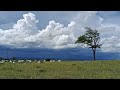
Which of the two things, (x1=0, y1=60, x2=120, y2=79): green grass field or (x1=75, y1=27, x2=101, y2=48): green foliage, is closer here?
Result: (x1=0, y1=60, x2=120, y2=79): green grass field

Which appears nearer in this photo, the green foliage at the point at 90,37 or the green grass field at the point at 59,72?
the green grass field at the point at 59,72

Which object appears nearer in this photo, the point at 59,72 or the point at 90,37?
the point at 59,72
